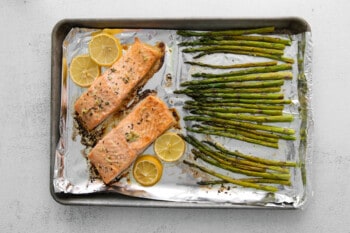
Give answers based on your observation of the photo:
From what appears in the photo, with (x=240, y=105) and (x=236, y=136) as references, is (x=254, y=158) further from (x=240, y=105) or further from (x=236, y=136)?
(x=240, y=105)

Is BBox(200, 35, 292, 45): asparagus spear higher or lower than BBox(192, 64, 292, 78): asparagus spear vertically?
higher

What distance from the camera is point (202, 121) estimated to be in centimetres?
552

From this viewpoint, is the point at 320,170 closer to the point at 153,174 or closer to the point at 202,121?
the point at 202,121

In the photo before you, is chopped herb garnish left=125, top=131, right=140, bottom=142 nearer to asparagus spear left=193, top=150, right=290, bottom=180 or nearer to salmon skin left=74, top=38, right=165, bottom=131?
salmon skin left=74, top=38, right=165, bottom=131

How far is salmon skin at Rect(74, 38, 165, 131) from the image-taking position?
546cm

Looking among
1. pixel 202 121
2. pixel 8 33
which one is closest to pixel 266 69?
pixel 202 121

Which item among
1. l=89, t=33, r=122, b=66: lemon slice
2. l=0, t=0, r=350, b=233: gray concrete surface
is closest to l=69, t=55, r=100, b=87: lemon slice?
l=89, t=33, r=122, b=66: lemon slice

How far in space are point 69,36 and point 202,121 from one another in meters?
1.73

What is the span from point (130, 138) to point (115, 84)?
61 cm

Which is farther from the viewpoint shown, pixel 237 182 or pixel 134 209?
pixel 134 209

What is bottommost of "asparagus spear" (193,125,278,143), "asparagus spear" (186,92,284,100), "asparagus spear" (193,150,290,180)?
"asparagus spear" (193,150,290,180)

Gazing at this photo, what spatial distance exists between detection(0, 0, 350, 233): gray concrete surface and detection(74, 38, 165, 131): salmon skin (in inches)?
18.8

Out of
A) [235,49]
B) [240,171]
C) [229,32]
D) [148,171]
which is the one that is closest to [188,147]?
[148,171]

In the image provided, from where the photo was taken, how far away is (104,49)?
216 inches
